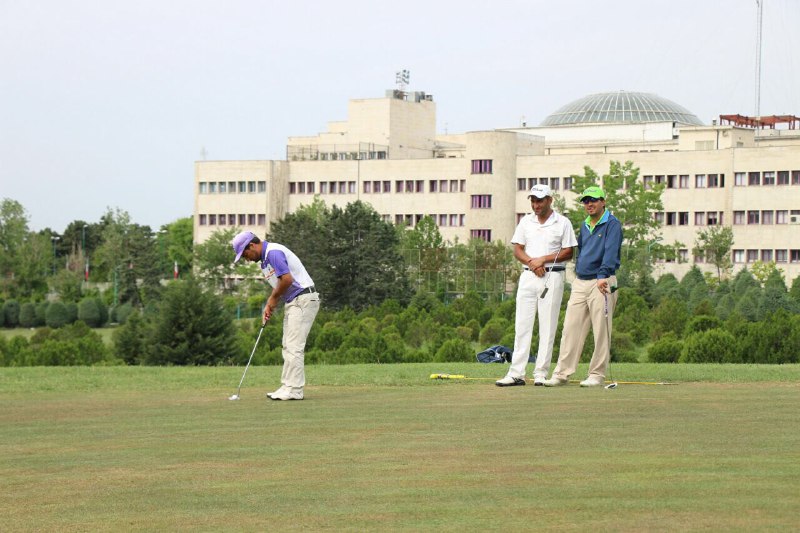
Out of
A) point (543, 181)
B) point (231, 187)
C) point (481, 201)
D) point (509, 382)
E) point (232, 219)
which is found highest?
point (231, 187)

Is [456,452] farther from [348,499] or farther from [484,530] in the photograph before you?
[484,530]

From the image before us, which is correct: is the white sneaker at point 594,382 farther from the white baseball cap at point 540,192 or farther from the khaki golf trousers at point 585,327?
the white baseball cap at point 540,192

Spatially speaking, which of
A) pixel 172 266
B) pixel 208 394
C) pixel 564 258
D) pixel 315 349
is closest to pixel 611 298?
pixel 564 258

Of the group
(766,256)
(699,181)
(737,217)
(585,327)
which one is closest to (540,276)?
(585,327)

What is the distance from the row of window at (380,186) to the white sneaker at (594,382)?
95.7 m

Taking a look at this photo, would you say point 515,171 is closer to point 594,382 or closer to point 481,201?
point 481,201

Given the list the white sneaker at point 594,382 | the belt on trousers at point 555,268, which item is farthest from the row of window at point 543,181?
the white sneaker at point 594,382

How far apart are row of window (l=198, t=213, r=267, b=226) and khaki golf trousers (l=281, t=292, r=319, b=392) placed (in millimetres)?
103947

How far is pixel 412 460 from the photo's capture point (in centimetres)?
962

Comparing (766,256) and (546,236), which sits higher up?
(766,256)

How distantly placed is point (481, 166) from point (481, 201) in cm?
267

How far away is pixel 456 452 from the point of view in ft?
32.4

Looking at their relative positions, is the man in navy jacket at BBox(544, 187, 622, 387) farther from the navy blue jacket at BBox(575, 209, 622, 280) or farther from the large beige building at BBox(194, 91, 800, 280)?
the large beige building at BBox(194, 91, 800, 280)

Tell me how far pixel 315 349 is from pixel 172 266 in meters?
127
